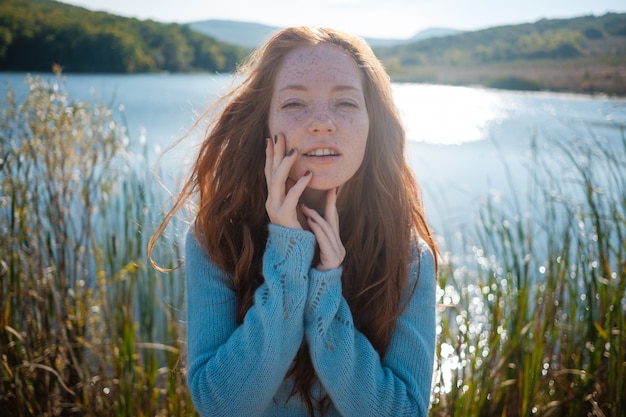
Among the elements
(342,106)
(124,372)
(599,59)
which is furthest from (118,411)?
(599,59)

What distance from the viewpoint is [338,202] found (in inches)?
61.0

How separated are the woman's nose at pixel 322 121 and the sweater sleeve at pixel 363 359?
0.36 metres

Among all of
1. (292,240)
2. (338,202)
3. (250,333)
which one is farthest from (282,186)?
(250,333)

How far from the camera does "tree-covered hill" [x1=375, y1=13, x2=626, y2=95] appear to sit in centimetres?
850

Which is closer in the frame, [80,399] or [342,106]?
[342,106]

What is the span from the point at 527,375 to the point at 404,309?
1.12 m

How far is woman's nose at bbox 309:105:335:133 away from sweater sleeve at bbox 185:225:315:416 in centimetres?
26

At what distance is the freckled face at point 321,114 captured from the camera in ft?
4.34

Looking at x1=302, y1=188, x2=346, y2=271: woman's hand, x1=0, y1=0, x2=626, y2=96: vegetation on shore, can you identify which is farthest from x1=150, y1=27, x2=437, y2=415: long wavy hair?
x1=0, y1=0, x2=626, y2=96: vegetation on shore

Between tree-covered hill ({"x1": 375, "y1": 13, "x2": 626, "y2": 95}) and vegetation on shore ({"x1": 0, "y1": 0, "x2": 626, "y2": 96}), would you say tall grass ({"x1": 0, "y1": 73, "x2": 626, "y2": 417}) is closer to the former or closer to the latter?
vegetation on shore ({"x1": 0, "y1": 0, "x2": 626, "y2": 96})

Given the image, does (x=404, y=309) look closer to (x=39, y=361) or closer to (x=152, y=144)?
(x=39, y=361)

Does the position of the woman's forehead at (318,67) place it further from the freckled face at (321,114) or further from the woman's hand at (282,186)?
the woman's hand at (282,186)

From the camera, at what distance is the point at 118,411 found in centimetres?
214

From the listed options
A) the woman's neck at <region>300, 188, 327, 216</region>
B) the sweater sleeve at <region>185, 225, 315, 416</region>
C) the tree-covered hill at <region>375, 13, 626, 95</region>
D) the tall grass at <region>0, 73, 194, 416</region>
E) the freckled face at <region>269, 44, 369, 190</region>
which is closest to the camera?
the sweater sleeve at <region>185, 225, 315, 416</region>
